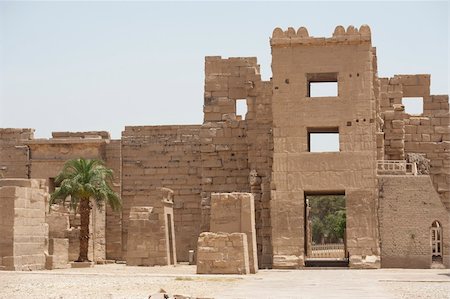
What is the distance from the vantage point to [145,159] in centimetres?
3478

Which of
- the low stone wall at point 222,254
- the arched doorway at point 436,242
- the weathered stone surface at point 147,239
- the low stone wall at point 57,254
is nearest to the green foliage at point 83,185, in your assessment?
the weathered stone surface at point 147,239

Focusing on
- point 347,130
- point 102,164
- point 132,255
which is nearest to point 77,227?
point 102,164

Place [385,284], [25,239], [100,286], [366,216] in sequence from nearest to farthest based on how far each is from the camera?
[100,286]
[385,284]
[25,239]
[366,216]

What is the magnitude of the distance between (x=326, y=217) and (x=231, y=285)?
4395 cm

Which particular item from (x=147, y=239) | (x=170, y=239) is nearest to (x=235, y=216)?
(x=147, y=239)

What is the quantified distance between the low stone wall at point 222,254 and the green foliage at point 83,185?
7147 mm

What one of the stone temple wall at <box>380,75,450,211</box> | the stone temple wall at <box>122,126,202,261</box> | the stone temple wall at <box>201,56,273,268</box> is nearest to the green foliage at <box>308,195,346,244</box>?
the stone temple wall at <box>380,75,450,211</box>

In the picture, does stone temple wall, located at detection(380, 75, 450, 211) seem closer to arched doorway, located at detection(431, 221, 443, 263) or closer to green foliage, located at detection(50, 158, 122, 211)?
arched doorway, located at detection(431, 221, 443, 263)

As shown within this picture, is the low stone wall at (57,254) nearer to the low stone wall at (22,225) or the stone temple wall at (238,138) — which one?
the low stone wall at (22,225)

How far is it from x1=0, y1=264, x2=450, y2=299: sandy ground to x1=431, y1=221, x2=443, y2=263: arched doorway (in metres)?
3.07

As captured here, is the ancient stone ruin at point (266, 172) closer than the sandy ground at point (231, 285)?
No

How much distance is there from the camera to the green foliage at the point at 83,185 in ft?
98.0

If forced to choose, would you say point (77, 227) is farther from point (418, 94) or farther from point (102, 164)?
point (418, 94)

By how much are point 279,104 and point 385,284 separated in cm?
1017
